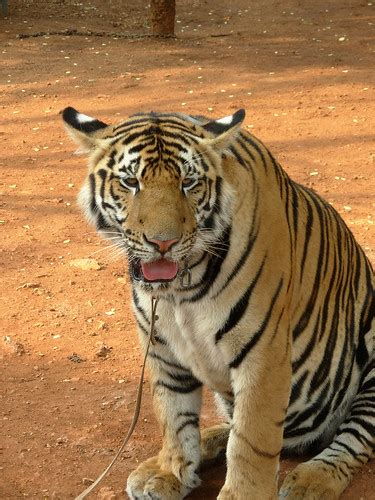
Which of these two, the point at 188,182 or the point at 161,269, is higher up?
the point at 188,182

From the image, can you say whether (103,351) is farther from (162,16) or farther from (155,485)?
(162,16)

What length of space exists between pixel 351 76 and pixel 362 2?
518cm

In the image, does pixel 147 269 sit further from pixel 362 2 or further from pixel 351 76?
pixel 362 2

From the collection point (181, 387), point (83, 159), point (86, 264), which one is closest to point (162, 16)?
point (83, 159)

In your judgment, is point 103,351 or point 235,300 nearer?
point 235,300

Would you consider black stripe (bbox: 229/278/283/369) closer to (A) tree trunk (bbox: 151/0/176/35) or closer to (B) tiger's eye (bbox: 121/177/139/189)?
(B) tiger's eye (bbox: 121/177/139/189)

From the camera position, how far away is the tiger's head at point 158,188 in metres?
2.88

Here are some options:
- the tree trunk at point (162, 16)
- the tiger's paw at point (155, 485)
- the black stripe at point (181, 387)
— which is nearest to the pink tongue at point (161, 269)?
the black stripe at point (181, 387)

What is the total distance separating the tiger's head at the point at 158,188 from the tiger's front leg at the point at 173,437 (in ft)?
1.96

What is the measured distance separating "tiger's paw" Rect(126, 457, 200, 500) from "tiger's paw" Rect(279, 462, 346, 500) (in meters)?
0.38

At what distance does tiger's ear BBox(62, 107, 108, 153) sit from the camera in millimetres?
3104

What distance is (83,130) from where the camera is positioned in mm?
3145

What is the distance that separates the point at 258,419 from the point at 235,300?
1.46ft

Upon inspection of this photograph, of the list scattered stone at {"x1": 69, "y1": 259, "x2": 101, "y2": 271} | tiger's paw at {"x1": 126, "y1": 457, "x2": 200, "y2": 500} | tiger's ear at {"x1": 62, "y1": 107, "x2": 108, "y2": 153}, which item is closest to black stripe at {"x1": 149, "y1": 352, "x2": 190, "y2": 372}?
tiger's paw at {"x1": 126, "y1": 457, "x2": 200, "y2": 500}
